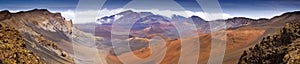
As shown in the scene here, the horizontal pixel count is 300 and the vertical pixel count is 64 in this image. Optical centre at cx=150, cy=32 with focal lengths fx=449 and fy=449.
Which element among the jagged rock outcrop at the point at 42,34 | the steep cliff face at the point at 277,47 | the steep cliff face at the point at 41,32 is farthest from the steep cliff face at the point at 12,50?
the steep cliff face at the point at 41,32

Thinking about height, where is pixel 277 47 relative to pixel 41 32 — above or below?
above

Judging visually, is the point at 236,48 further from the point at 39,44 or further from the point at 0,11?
the point at 0,11

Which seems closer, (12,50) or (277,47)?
(12,50)

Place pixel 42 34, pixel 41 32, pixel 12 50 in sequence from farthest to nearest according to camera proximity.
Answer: pixel 41 32
pixel 42 34
pixel 12 50

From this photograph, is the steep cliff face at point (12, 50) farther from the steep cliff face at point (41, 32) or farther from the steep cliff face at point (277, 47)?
the steep cliff face at point (41, 32)

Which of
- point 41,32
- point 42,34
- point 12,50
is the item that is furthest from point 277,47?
point 41,32

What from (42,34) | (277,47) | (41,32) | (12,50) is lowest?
(42,34)

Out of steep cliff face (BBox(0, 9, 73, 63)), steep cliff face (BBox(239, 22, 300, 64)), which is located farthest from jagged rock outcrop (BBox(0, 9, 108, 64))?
steep cliff face (BBox(239, 22, 300, 64))

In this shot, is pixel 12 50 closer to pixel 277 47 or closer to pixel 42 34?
pixel 277 47
